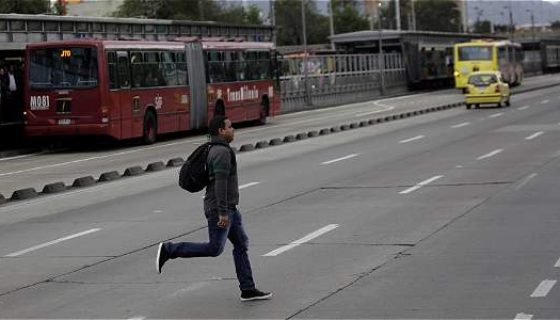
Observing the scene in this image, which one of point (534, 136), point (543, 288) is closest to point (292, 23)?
point (534, 136)

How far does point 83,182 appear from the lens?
62.4ft

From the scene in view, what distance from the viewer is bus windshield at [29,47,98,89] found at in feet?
91.2

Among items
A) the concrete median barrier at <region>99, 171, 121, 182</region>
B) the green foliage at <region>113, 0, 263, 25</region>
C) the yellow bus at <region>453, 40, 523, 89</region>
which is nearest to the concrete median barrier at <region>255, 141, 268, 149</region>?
the concrete median barrier at <region>99, 171, 121, 182</region>

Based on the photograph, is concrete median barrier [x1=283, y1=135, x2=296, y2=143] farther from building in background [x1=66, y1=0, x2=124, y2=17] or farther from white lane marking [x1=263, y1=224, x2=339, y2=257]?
building in background [x1=66, y1=0, x2=124, y2=17]

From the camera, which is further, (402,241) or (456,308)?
(402,241)

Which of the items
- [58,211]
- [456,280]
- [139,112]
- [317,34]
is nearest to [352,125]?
[139,112]

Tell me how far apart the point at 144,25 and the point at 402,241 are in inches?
1103

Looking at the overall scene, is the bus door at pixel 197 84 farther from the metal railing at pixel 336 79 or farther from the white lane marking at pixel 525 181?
the white lane marking at pixel 525 181

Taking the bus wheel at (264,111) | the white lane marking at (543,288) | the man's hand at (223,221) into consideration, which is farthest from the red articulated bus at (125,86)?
the white lane marking at (543,288)

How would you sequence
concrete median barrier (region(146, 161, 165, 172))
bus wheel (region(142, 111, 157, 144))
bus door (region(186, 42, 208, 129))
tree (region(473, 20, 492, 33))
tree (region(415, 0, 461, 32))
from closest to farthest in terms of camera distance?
concrete median barrier (region(146, 161, 165, 172))
bus wheel (region(142, 111, 157, 144))
bus door (region(186, 42, 208, 129))
tree (region(415, 0, 461, 32))
tree (region(473, 20, 492, 33))

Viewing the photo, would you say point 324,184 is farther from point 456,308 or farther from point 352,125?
point 352,125

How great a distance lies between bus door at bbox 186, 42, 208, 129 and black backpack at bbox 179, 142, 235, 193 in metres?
25.5

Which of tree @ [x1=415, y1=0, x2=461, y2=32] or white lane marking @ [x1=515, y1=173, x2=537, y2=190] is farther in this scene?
tree @ [x1=415, y1=0, x2=461, y2=32]

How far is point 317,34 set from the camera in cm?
15062
